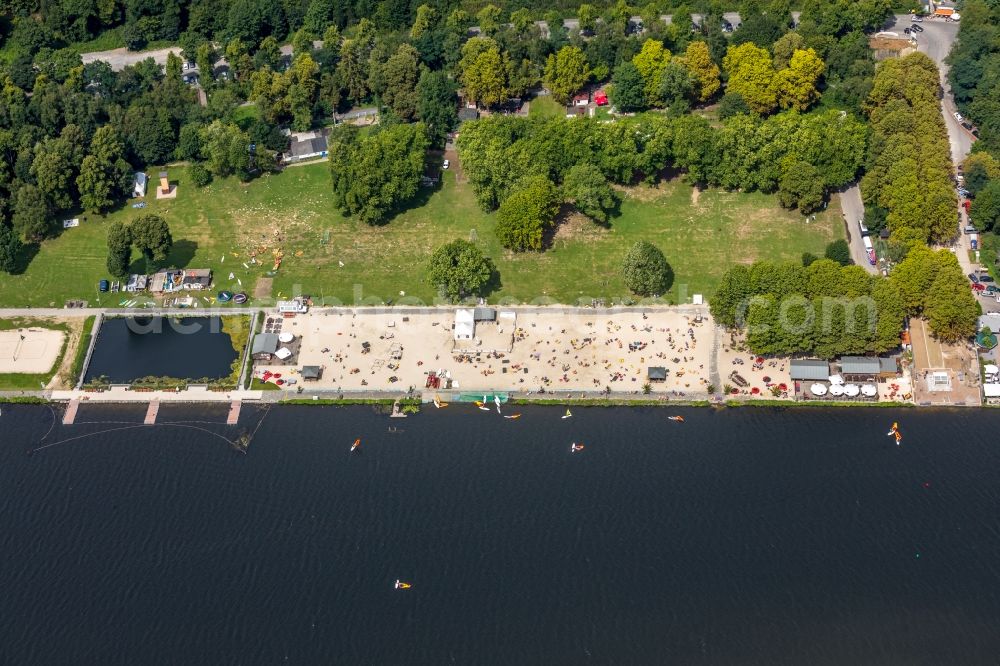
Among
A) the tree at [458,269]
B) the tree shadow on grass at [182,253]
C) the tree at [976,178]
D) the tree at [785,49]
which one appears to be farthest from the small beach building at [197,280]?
the tree at [976,178]

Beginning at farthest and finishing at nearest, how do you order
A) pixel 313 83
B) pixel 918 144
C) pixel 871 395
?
pixel 313 83 < pixel 918 144 < pixel 871 395

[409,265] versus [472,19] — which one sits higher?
[472,19]

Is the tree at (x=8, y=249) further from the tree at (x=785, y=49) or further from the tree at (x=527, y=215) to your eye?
the tree at (x=785, y=49)

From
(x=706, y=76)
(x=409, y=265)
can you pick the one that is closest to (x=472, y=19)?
(x=706, y=76)

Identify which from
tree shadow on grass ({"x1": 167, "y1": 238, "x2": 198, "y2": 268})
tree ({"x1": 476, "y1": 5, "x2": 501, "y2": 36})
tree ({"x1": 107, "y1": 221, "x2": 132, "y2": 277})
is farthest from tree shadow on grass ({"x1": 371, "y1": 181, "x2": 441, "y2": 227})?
tree ({"x1": 107, "y1": 221, "x2": 132, "y2": 277})

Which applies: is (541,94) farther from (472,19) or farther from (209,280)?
(209,280)

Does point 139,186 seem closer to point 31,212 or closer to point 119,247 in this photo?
point 31,212
